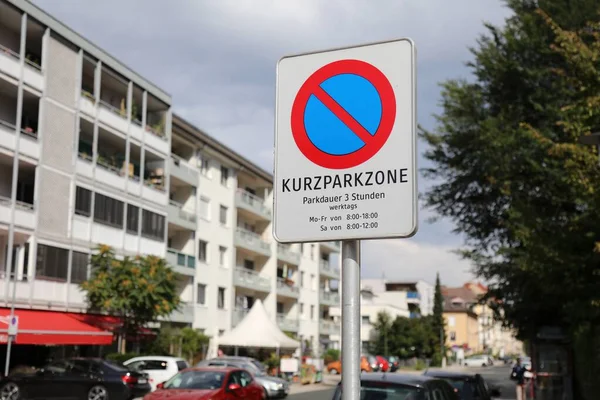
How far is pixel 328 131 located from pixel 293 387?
40.4 meters

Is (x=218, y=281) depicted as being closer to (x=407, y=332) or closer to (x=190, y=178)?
(x=190, y=178)

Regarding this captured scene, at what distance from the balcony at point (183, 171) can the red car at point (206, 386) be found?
28.9m

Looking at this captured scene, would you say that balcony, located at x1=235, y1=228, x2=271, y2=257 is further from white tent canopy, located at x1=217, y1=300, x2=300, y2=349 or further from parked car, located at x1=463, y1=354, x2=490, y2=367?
parked car, located at x1=463, y1=354, x2=490, y2=367

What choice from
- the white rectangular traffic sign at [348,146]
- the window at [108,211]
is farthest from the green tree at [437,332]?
the white rectangular traffic sign at [348,146]

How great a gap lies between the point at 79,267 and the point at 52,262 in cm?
221

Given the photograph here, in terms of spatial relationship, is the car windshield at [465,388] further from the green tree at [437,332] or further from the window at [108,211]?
the green tree at [437,332]

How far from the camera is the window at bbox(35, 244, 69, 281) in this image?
34.2 m

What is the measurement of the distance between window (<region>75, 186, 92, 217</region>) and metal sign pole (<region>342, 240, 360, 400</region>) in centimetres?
3523

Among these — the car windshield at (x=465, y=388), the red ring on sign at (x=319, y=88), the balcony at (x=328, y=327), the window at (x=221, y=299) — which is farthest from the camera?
the balcony at (x=328, y=327)

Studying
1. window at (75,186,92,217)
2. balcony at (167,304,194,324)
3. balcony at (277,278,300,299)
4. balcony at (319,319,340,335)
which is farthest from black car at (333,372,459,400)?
balcony at (319,319,340,335)

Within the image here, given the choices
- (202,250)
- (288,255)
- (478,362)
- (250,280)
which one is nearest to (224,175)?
(202,250)

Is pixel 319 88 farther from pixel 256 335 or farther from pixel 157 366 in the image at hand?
pixel 256 335

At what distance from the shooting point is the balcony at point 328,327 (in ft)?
244

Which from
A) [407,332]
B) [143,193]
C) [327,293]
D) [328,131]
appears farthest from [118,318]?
[407,332]
